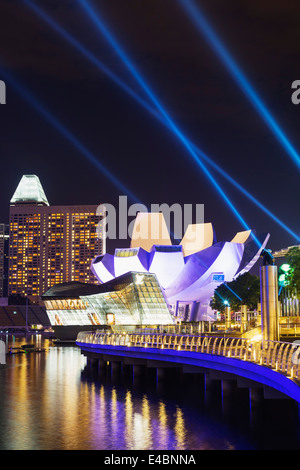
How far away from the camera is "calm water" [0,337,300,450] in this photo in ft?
72.6

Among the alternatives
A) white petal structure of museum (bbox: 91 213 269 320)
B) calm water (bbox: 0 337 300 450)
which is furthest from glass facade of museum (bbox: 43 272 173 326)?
calm water (bbox: 0 337 300 450)

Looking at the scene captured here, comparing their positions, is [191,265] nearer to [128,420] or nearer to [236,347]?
[236,347]

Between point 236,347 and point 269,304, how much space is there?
15.2ft

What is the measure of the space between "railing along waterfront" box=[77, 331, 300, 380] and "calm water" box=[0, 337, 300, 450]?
212cm

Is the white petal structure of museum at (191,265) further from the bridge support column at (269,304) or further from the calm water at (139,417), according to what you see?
the bridge support column at (269,304)

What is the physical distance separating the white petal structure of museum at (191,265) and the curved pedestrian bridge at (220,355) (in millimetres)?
53918

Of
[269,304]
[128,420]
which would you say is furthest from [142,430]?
[269,304]

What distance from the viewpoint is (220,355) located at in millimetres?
27234

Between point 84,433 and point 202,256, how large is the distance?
81140mm

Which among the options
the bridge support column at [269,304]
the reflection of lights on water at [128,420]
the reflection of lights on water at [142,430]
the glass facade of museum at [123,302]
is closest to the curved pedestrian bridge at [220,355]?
the bridge support column at [269,304]

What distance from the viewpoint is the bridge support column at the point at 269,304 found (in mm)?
30142
